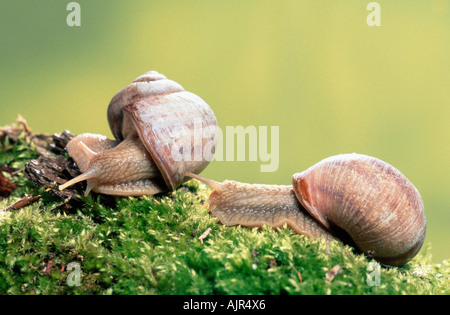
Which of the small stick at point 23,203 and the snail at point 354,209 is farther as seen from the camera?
the small stick at point 23,203

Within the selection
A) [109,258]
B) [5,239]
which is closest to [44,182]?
[5,239]

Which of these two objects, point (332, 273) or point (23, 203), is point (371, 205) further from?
point (23, 203)

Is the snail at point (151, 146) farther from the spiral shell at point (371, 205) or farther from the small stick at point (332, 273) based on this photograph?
the small stick at point (332, 273)

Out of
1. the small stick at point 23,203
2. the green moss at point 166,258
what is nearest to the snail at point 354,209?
the green moss at point 166,258

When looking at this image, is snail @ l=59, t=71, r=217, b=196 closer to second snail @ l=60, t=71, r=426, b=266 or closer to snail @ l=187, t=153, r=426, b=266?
second snail @ l=60, t=71, r=426, b=266

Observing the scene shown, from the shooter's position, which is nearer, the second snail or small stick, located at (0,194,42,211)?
the second snail

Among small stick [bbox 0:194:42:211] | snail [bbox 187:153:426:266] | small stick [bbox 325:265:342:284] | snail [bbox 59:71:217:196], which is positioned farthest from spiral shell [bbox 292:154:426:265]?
small stick [bbox 0:194:42:211]
